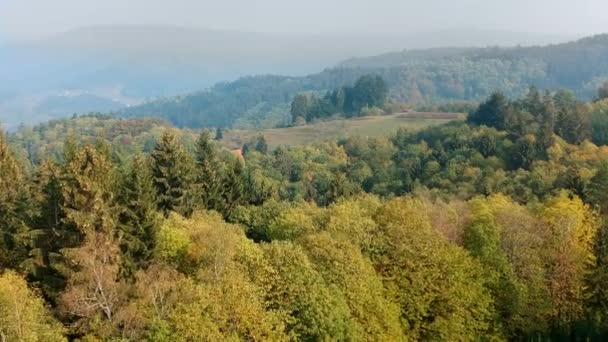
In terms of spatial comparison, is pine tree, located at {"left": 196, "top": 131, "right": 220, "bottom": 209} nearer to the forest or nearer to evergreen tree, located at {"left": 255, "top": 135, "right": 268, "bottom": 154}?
the forest

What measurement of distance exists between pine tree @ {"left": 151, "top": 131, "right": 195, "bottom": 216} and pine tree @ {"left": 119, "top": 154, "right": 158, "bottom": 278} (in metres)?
12.6

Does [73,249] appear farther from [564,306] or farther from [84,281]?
[564,306]

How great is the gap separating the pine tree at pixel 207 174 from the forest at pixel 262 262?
147 millimetres

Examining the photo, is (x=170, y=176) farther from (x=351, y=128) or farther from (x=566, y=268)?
(x=351, y=128)

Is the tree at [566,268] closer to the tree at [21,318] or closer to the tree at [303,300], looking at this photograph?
the tree at [303,300]

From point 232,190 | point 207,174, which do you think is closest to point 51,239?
point 207,174

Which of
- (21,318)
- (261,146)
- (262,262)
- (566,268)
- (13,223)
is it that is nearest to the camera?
(21,318)

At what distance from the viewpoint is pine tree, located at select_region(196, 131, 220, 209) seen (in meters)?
58.5

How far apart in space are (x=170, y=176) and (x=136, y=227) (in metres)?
15.5

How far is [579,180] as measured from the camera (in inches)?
2665

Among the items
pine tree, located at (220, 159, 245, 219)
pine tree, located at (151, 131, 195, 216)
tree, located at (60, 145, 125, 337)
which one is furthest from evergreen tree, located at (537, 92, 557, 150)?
tree, located at (60, 145, 125, 337)

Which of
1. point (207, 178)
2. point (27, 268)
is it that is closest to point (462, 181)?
point (207, 178)

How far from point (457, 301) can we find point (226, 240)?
16.4 meters

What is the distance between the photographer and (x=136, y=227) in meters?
36.2
